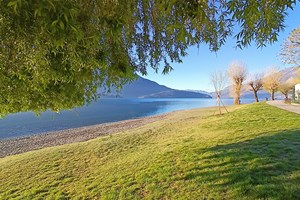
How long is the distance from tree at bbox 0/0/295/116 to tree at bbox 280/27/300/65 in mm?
22115

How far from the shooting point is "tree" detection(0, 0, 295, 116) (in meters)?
1.36

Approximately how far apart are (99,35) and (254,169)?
15.9 ft

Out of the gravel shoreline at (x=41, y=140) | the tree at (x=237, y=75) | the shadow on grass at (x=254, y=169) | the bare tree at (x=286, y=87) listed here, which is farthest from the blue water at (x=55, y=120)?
the bare tree at (x=286, y=87)

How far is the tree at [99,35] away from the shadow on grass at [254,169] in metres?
2.98

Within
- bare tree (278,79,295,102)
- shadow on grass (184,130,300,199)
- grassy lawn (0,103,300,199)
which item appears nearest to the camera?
shadow on grass (184,130,300,199)

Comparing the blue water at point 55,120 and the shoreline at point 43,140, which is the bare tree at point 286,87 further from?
the shoreline at point 43,140

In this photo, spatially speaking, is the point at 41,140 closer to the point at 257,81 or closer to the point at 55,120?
the point at 55,120

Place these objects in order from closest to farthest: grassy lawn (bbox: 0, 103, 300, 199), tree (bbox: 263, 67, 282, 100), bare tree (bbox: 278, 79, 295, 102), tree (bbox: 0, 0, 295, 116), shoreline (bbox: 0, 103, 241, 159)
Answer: tree (bbox: 0, 0, 295, 116) < grassy lawn (bbox: 0, 103, 300, 199) < shoreline (bbox: 0, 103, 241, 159) < bare tree (bbox: 278, 79, 295, 102) < tree (bbox: 263, 67, 282, 100)

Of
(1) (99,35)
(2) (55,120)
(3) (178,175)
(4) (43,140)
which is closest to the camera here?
(1) (99,35)

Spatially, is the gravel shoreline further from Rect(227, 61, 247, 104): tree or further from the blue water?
Rect(227, 61, 247, 104): tree

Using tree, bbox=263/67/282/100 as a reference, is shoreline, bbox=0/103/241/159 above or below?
below

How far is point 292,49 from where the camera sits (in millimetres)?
20062

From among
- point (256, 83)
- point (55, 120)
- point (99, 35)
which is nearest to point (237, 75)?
point (256, 83)

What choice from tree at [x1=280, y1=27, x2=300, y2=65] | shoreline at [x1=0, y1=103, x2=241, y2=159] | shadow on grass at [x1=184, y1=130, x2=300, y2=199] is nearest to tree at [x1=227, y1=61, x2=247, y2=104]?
tree at [x1=280, y1=27, x2=300, y2=65]
